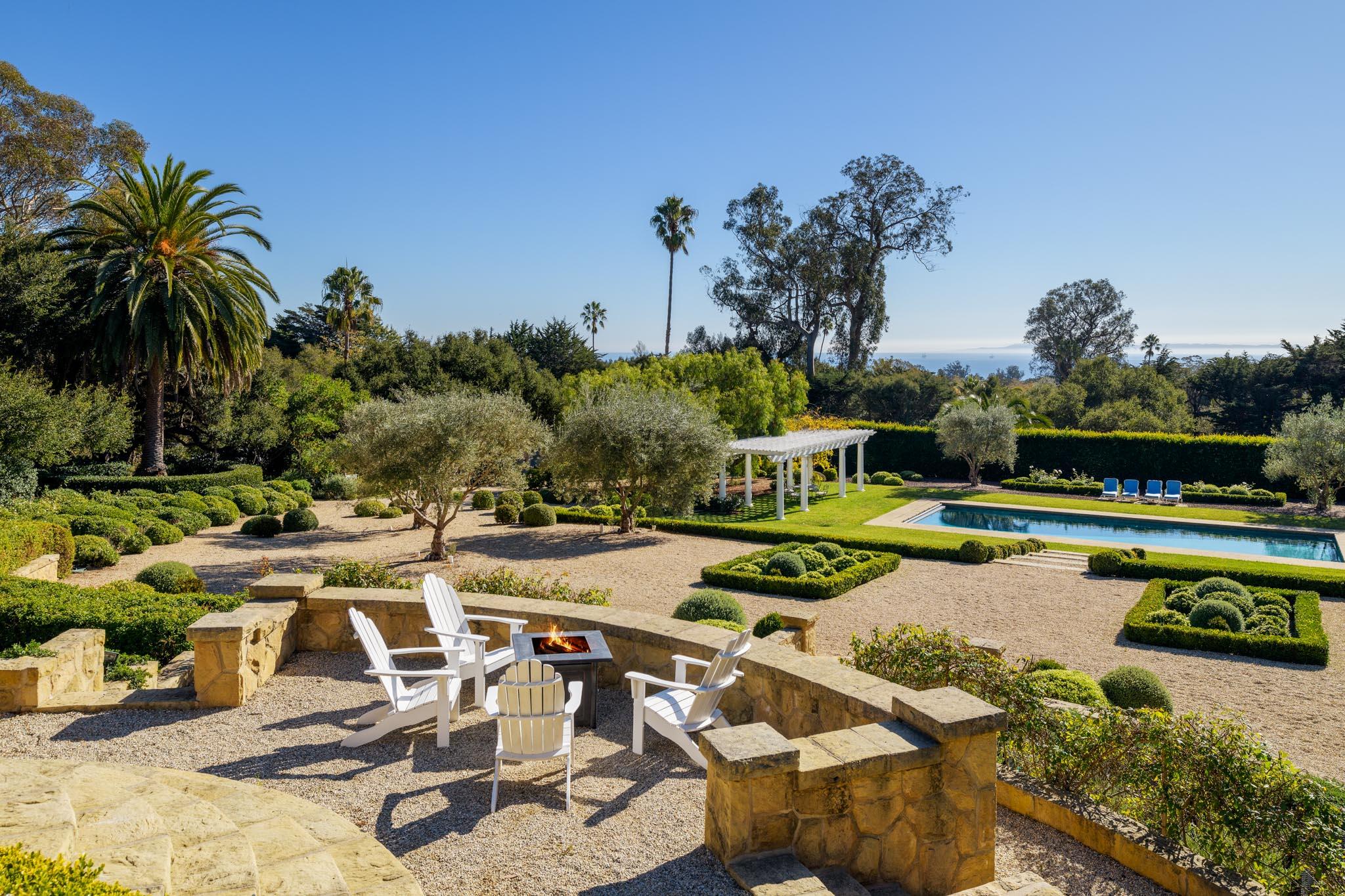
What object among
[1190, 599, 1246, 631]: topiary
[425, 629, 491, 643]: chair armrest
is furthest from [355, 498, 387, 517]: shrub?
[1190, 599, 1246, 631]: topiary

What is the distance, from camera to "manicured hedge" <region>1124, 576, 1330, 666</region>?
1035 cm

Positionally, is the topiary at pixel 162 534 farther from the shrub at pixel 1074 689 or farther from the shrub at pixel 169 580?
the shrub at pixel 1074 689

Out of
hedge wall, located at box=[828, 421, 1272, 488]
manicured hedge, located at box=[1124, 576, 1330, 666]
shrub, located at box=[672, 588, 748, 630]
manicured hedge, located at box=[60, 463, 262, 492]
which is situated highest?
hedge wall, located at box=[828, 421, 1272, 488]

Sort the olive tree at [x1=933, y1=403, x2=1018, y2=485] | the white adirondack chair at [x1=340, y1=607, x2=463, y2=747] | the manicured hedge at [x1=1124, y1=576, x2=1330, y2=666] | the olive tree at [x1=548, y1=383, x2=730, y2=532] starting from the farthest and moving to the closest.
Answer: the olive tree at [x1=933, y1=403, x2=1018, y2=485], the olive tree at [x1=548, y1=383, x2=730, y2=532], the manicured hedge at [x1=1124, y1=576, x2=1330, y2=666], the white adirondack chair at [x1=340, y1=607, x2=463, y2=747]

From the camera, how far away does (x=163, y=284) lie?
22.1m

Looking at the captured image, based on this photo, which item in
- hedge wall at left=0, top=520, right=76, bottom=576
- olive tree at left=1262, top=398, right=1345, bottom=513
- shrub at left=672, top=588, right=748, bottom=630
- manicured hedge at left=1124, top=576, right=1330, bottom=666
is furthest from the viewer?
olive tree at left=1262, top=398, right=1345, bottom=513

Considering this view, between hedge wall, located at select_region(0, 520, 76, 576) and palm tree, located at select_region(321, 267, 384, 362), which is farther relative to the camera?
palm tree, located at select_region(321, 267, 384, 362)

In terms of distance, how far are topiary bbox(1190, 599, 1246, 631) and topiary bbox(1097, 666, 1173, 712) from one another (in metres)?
3.87

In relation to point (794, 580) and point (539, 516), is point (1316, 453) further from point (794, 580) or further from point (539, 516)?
point (539, 516)

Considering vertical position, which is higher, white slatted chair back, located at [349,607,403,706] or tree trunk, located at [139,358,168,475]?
tree trunk, located at [139,358,168,475]

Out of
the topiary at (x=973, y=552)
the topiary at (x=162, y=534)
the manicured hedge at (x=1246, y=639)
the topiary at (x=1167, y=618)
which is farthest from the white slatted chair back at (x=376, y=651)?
the topiary at (x=973, y=552)

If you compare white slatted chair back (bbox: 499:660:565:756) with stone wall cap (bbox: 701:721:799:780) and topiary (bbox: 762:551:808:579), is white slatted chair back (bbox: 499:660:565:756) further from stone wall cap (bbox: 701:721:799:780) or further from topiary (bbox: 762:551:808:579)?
topiary (bbox: 762:551:808:579)

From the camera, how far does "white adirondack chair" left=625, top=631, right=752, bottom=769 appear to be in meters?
5.17

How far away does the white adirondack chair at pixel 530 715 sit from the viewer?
464 cm
